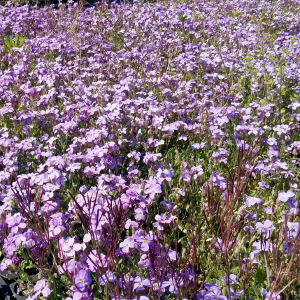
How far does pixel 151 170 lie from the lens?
308 cm

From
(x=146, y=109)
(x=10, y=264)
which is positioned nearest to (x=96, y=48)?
(x=146, y=109)

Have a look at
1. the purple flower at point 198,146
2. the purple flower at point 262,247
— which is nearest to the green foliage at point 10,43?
the purple flower at point 198,146

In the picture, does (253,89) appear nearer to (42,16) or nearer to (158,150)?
(158,150)

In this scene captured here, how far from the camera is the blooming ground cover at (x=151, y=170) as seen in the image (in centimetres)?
214

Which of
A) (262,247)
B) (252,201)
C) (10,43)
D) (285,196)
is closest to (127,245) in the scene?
(262,247)

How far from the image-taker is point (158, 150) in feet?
12.5

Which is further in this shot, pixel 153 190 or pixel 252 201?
pixel 153 190

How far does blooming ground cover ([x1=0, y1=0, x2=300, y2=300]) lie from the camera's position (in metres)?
2.14

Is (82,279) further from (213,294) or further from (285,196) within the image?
(285,196)

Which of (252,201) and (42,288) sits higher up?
(252,201)

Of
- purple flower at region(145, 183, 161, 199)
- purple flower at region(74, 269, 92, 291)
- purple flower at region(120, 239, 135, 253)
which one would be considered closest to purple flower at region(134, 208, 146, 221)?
purple flower at region(145, 183, 161, 199)

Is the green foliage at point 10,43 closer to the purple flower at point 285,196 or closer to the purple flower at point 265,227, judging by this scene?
the purple flower at point 285,196

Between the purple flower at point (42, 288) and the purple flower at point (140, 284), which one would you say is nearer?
the purple flower at point (140, 284)

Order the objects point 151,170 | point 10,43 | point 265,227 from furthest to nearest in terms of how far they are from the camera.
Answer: point 10,43
point 151,170
point 265,227
